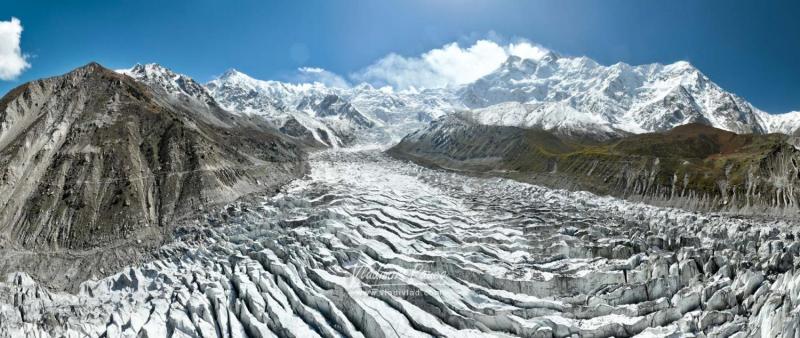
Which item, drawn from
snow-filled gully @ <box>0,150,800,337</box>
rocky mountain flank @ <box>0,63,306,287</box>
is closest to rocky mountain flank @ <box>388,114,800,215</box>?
snow-filled gully @ <box>0,150,800,337</box>

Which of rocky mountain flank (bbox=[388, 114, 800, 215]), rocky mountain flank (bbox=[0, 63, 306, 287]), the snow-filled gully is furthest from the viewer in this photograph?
rocky mountain flank (bbox=[388, 114, 800, 215])

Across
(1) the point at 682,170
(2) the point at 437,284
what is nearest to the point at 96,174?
(2) the point at 437,284

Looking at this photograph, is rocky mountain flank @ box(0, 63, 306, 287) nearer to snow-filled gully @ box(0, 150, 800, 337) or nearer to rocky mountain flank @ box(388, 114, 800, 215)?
snow-filled gully @ box(0, 150, 800, 337)

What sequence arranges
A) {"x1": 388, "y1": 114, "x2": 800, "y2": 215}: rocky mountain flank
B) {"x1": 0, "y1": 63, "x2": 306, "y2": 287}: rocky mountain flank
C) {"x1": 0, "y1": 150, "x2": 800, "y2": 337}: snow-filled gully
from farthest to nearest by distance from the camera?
{"x1": 388, "y1": 114, "x2": 800, "y2": 215}: rocky mountain flank
{"x1": 0, "y1": 63, "x2": 306, "y2": 287}: rocky mountain flank
{"x1": 0, "y1": 150, "x2": 800, "y2": 337}: snow-filled gully

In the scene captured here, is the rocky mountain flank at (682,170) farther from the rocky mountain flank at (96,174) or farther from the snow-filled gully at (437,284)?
the rocky mountain flank at (96,174)

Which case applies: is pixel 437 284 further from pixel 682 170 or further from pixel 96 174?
pixel 682 170

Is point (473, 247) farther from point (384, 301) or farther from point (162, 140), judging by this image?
point (162, 140)

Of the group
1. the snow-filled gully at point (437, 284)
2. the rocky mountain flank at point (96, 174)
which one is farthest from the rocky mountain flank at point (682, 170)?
the rocky mountain flank at point (96, 174)

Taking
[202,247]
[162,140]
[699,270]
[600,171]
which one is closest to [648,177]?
[600,171]

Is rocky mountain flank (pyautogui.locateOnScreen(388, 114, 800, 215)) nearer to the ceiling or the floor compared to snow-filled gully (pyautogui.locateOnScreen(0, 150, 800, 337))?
nearer to the ceiling
